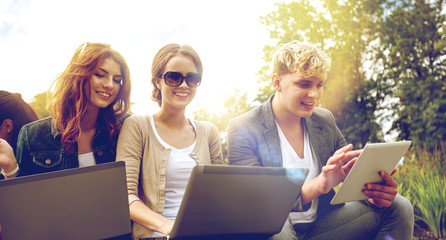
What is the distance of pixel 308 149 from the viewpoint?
285 centimetres

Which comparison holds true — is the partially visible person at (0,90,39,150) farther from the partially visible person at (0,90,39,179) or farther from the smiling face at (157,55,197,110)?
the smiling face at (157,55,197,110)

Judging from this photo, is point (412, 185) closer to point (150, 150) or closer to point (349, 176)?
point (349, 176)

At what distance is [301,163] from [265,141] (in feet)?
1.04

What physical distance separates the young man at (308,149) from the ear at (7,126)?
1918 millimetres

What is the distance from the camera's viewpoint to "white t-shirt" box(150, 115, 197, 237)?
2.43 metres

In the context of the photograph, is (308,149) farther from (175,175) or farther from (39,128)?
(39,128)

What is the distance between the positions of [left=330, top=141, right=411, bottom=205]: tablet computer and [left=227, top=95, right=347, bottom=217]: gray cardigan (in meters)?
0.52

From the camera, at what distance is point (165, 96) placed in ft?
8.56

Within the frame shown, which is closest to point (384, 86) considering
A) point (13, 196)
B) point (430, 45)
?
point (430, 45)

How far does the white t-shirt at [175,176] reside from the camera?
2.43 m

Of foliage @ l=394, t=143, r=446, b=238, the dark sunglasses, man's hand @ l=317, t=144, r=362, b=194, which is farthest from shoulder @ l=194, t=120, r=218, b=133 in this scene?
foliage @ l=394, t=143, r=446, b=238

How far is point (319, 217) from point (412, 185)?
344cm

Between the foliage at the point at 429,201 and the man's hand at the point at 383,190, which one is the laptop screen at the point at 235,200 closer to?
the man's hand at the point at 383,190

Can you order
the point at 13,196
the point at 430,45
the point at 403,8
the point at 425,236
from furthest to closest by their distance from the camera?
1. the point at 403,8
2. the point at 430,45
3. the point at 425,236
4. the point at 13,196
